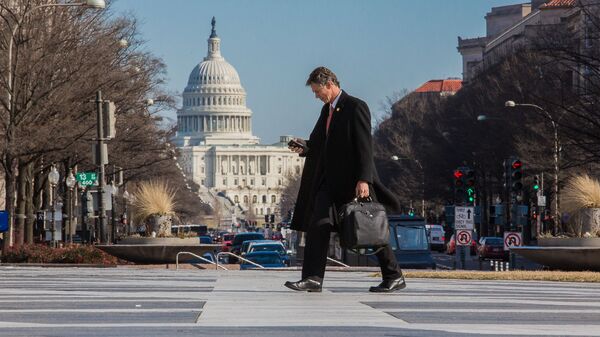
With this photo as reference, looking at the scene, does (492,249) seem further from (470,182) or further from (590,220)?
(590,220)

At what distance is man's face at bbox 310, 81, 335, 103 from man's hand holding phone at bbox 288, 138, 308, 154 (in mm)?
440

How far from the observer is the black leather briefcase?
14398mm

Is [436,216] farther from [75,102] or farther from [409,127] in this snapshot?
[75,102]

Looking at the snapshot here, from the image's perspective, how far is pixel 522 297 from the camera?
1527cm

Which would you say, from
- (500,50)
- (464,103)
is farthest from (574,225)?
(500,50)

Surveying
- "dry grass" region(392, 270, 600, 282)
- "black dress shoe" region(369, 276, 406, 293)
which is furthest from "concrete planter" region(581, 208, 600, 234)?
"black dress shoe" region(369, 276, 406, 293)

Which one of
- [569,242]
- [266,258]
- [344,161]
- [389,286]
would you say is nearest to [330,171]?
[344,161]

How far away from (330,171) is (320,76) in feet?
2.78

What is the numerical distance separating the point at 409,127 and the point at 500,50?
34.4 feet

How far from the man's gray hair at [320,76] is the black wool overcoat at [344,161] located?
0.20m

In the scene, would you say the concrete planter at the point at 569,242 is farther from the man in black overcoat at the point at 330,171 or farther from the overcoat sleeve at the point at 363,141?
the overcoat sleeve at the point at 363,141

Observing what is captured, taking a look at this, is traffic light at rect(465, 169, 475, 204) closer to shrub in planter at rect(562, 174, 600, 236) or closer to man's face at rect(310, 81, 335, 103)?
shrub in planter at rect(562, 174, 600, 236)

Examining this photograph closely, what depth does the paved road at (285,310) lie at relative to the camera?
10859mm

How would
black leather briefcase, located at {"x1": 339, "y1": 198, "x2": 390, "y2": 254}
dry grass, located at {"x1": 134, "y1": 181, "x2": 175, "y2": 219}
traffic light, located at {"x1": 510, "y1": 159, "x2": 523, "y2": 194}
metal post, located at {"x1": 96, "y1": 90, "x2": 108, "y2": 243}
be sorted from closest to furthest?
black leather briefcase, located at {"x1": 339, "y1": 198, "x2": 390, "y2": 254}, dry grass, located at {"x1": 134, "y1": 181, "x2": 175, "y2": 219}, metal post, located at {"x1": 96, "y1": 90, "x2": 108, "y2": 243}, traffic light, located at {"x1": 510, "y1": 159, "x2": 523, "y2": 194}
